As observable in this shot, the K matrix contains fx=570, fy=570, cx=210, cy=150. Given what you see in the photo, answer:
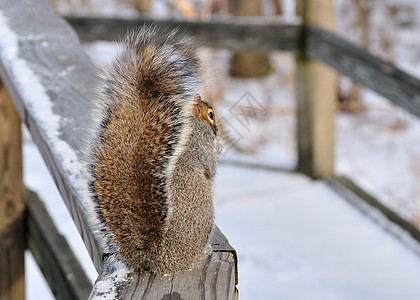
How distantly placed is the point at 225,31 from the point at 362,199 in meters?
1.12

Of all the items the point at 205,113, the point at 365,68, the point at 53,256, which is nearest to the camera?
the point at 205,113

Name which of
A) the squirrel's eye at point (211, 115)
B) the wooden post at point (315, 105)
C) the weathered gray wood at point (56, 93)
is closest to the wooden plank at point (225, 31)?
the wooden post at point (315, 105)

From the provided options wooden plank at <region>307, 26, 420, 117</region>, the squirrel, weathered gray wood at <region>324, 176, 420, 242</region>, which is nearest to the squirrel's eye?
the squirrel

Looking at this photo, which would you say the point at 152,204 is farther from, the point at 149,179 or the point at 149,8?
the point at 149,8

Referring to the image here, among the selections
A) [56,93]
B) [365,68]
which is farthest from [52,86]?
[365,68]

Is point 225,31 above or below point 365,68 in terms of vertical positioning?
above

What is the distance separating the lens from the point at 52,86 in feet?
4.23

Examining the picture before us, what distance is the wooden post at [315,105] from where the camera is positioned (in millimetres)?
2938

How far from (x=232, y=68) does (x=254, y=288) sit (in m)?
7.05

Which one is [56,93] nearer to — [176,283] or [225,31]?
[176,283]

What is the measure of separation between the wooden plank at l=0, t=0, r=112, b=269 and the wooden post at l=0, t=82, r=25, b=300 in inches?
12.7

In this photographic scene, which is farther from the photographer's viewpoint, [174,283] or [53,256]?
[53,256]

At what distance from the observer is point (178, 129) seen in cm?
88

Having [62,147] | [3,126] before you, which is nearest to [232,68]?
[3,126]
